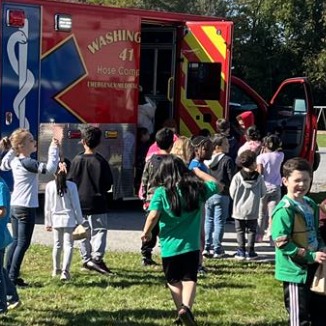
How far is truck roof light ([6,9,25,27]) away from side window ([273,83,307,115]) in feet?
16.8

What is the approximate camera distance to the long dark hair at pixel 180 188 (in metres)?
5.52

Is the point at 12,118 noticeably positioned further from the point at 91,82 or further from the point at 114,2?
the point at 114,2

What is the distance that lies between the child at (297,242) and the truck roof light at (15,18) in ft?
19.3

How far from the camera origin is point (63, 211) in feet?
23.6

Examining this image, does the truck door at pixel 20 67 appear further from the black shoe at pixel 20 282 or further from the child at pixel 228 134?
the black shoe at pixel 20 282

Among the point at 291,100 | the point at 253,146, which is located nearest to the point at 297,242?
the point at 253,146

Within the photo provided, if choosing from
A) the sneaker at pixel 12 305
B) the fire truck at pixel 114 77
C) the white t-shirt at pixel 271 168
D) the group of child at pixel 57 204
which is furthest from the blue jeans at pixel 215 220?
the sneaker at pixel 12 305

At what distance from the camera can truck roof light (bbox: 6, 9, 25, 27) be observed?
990cm

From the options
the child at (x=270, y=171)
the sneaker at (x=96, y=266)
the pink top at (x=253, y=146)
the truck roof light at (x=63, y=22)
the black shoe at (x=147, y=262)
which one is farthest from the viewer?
the pink top at (x=253, y=146)

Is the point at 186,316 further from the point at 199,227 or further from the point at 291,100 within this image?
the point at 291,100

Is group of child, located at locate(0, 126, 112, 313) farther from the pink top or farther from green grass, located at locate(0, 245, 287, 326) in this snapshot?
the pink top

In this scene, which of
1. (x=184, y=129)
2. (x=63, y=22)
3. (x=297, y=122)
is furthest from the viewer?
(x=297, y=122)

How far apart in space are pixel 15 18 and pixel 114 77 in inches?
67.9

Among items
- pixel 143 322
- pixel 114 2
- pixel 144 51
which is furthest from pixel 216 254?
pixel 114 2
